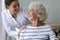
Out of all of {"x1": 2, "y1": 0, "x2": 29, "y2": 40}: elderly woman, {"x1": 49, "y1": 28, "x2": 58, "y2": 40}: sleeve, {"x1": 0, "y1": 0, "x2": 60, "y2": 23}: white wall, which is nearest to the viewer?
{"x1": 49, "y1": 28, "x2": 58, "y2": 40}: sleeve

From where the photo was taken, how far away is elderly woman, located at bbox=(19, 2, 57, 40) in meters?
1.19

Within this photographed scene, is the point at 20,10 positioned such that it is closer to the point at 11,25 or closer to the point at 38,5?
the point at 11,25

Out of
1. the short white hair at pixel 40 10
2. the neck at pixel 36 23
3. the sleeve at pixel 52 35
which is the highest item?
the short white hair at pixel 40 10

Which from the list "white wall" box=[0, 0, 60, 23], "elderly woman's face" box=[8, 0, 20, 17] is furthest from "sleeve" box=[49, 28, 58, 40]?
"white wall" box=[0, 0, 60, 23]

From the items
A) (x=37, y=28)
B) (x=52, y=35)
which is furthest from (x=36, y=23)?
(x=52, y=35)

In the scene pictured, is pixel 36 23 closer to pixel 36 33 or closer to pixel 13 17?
pixel 36 33

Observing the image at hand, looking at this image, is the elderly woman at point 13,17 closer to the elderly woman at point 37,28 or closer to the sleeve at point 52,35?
the elderly woman at point 37,28

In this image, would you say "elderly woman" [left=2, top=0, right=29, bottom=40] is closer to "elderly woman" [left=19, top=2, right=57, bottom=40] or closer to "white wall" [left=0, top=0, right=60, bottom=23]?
"elderly woman" [left=19, top=2, right=57, bottom=40]

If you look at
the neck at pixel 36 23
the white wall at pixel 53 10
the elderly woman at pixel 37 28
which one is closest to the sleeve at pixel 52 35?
the elderly woman at pixel 37 28

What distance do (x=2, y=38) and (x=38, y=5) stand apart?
713 millimetres

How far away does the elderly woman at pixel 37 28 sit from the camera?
1.19 metres

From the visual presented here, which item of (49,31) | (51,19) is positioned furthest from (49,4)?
(49,31)

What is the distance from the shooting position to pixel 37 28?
47.6 inches

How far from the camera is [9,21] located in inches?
57.7
